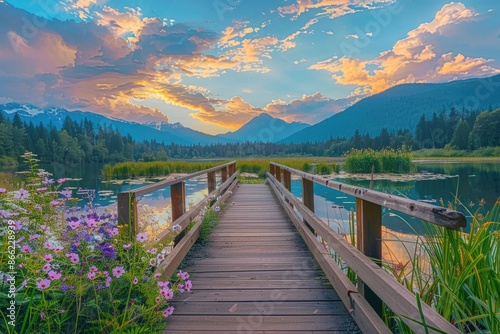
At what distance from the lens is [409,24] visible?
1218 cm

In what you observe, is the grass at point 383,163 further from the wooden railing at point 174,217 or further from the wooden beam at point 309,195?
the wooden railing at point 174,217

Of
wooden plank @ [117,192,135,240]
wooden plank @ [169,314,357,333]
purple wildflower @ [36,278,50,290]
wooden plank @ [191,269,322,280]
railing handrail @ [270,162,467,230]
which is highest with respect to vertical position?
railing handrail @ [270,162,467,230]

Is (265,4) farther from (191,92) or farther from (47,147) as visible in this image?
(47,147)

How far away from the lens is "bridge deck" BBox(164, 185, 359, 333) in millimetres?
2123

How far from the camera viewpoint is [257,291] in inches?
105

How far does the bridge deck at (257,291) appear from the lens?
212cm

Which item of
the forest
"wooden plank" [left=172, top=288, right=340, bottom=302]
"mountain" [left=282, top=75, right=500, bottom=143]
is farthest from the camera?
"mountain" [left=282, top=75, right=500, bottom=143]

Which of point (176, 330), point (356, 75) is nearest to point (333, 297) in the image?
point (176, 330)

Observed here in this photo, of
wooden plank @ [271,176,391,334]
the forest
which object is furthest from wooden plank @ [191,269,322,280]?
the forest

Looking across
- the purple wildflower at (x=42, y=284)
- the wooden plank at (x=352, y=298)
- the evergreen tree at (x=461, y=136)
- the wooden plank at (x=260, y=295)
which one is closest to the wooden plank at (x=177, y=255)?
the wooden plank at (x=260, y=295)

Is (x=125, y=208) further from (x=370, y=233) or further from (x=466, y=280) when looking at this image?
(x=466, y=280)

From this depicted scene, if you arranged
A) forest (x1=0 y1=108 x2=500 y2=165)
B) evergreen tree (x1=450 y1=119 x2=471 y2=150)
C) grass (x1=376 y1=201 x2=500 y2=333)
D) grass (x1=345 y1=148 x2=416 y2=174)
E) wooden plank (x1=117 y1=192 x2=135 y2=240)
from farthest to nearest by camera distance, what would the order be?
evergreen tree (x1=450 y1=119 x2=471 y2=150) < forest (x1=0 y1=108 x2=500 y2=165) < grass (x1=345 y1=148 x2=416 y2=174) < wooden plank (x1=117 y1=192 x2=135 y2=240) < grass (x1=376 y1=201 x2=500 y2=333)

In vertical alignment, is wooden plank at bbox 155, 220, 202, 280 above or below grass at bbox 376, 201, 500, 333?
below

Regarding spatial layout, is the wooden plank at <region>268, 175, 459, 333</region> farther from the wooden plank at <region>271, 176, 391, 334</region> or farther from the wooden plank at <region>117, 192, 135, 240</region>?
the wooden plank at <region>117, 192, 135, 240</region>
